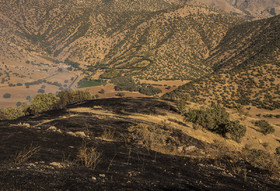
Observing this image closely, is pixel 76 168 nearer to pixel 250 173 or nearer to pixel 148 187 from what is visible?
pixel 148 187

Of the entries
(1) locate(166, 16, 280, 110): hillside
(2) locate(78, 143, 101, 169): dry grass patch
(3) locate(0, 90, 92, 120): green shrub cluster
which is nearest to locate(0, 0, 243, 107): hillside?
(1) locate(166, 16, 280, 110): hillside

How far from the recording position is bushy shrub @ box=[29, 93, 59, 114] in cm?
3897

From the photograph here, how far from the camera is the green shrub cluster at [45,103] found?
130 ft

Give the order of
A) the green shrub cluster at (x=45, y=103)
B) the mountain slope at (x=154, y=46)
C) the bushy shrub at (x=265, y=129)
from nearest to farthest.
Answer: the bushy shrub at (x=265, y=129), the green shrub cluster at (x=45, y=103), the mountain slope at (x=154, y=46)

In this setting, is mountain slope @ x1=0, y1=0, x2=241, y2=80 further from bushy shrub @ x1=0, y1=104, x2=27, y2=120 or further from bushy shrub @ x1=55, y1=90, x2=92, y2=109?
bushy shrub @ x1=0, y1=104, x2=27, y2=120

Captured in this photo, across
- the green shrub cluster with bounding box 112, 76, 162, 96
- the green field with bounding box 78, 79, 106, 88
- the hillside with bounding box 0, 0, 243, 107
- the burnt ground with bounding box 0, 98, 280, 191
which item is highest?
the hillside with bounding box 0, 0, 243, 107

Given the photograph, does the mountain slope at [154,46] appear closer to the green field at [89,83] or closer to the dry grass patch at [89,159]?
the green field at [89,83]

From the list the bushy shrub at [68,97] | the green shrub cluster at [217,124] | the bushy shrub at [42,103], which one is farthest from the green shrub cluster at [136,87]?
the green shrub cluster at [217,124]

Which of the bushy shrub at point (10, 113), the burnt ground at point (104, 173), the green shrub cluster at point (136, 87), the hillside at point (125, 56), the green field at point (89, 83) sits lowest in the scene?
the bushy shrub at point (10, 113)

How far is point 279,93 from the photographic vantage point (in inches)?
2539

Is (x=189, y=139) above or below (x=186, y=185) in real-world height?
below

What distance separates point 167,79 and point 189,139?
310 feet

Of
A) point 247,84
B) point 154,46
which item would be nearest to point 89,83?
point 154,46

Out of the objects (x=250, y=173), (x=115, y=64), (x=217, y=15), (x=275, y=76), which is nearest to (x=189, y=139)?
(x=250, y=173)
